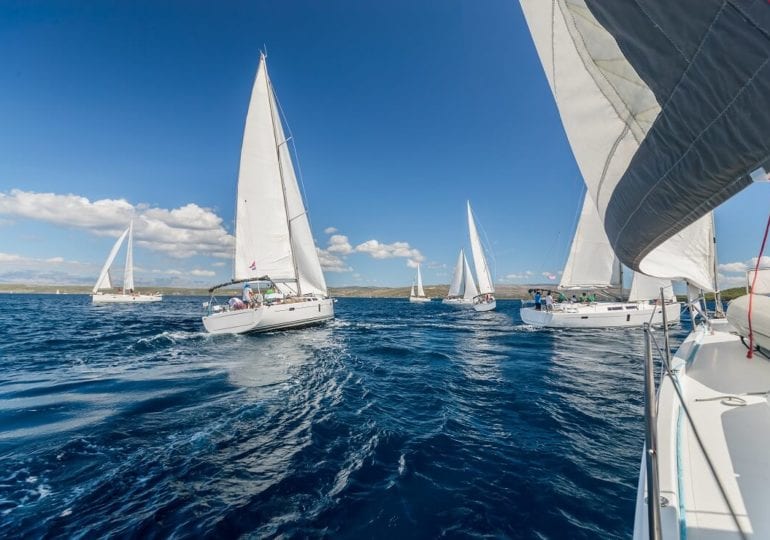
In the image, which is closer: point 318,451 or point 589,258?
point 318,451

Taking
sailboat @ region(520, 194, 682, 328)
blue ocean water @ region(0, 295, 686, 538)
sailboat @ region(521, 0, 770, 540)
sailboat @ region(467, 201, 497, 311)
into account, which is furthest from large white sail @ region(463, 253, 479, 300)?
sailboat @ region(521, 0, 770, 540)

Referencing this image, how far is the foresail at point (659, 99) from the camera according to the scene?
46.0 inches

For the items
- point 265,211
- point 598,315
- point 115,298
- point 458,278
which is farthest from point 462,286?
point 115,298

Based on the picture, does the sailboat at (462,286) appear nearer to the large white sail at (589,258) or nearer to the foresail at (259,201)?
the large white sail at (589,258)

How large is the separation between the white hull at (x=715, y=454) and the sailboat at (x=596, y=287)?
60.1ft

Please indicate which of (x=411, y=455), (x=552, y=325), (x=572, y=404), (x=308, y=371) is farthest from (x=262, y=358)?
(x=552, y=325)

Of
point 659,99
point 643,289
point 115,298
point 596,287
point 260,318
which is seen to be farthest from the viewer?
point 115,298

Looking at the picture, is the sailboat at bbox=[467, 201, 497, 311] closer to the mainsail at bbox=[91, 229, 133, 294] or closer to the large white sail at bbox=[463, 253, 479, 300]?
the large white sail at bbox=[463, 253, 479, 300]

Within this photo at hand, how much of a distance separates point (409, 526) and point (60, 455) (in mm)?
4755

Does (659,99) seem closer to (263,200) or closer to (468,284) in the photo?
(263,200)

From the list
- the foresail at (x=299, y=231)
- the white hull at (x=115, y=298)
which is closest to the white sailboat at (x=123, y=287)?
the white hull at (x=115, y=298)

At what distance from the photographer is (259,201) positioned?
889 inches

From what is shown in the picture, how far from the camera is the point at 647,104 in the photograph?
238 centimetres

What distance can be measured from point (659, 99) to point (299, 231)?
2459cm
